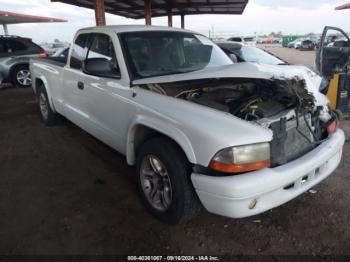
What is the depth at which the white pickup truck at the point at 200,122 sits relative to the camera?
6.86 ft

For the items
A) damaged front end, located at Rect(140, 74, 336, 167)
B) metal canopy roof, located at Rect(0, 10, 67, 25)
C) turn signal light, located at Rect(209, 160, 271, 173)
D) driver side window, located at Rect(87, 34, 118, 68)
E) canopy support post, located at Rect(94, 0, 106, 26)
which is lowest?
turn signal light, located at Rect(209, 160, 271, 173)

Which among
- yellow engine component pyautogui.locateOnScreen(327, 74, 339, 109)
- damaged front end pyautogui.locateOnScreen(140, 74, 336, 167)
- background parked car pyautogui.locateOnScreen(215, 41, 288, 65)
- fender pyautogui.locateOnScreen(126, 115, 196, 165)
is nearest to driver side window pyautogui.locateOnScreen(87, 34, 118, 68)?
damaged front end pyautogui.locateOnScreen(140, 74, 336, 167)

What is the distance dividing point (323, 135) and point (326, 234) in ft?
3.00

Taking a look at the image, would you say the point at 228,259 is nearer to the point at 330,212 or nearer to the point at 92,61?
the point at 330,212

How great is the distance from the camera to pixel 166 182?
8.48ft

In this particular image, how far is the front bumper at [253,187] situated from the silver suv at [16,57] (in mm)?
9874

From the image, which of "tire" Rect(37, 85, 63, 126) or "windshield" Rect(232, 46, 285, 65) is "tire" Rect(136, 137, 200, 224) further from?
"windshield" Rect(232, 46, 285, 65)

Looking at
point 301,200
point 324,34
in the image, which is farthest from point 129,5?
point 301,200

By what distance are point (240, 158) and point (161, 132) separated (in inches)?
26.9

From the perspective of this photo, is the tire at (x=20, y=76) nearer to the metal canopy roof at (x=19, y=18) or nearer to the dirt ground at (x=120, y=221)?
the dirt ground at (x=120, y=221)

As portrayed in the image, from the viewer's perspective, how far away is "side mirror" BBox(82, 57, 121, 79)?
9.62 feet

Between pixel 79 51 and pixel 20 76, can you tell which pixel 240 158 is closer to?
pixel 79 51

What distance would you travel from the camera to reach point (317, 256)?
7.38ft

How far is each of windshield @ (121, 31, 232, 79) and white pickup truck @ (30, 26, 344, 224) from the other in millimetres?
14
